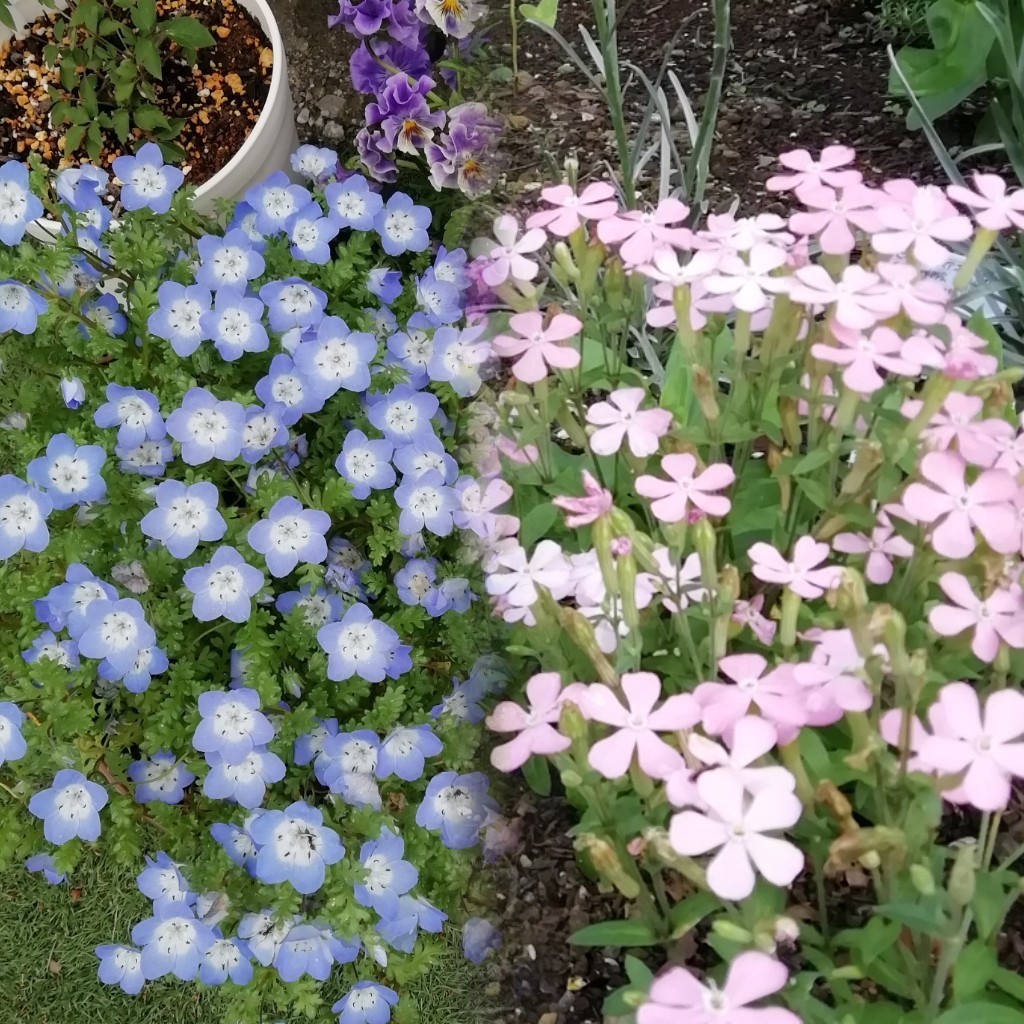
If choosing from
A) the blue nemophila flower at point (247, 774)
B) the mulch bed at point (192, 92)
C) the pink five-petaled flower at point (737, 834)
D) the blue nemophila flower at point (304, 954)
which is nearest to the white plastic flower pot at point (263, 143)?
the mulch bed at point (192, 92)

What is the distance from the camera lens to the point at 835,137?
3.18 ft

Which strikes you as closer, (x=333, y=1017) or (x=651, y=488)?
(x=651, y=488)

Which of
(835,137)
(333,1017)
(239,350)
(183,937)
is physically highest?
(239,350)

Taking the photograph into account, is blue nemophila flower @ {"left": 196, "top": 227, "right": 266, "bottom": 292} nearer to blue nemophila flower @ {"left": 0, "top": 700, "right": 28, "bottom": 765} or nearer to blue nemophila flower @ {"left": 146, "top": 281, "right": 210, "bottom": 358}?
blue nemophila flower @ {"left": 146, "top": 281, "right": 210, "bottom": 358}

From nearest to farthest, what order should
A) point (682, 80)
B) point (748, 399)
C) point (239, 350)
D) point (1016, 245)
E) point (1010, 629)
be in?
point (1010, 629), point (748, 399), point (239, 350), point (1016, 245), point (682, 80)

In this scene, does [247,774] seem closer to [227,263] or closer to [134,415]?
[134,415]

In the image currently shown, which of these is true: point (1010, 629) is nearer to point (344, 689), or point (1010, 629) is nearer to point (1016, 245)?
point (344, 689)

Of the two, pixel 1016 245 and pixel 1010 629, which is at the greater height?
pixel 1010 629

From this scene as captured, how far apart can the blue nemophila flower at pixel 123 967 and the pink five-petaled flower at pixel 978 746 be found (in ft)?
1.78

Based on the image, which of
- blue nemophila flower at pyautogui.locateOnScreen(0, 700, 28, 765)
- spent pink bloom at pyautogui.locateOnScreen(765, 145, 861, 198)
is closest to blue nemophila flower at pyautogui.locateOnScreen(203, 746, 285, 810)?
blue nemophila flower at pyautogui.locateOnScreen(0, 700, 28, 765)

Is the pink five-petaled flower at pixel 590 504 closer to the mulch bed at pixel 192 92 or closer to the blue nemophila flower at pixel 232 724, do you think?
the blue nemophila flower at pixel 232 724

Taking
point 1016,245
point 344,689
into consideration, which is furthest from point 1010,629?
point 1016,245

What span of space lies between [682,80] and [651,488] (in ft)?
2.45

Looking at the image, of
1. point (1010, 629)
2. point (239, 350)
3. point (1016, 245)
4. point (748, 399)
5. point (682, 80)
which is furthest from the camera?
point (682, 80)
